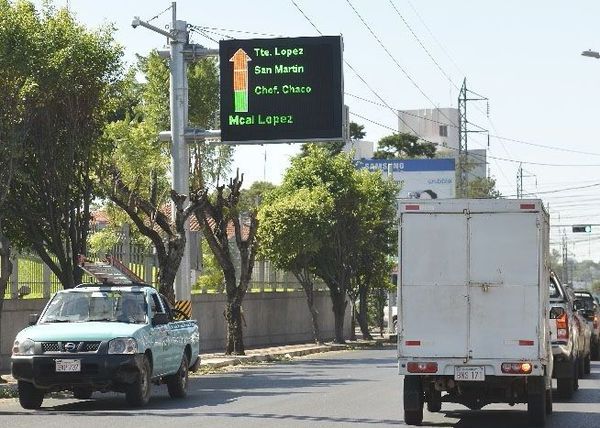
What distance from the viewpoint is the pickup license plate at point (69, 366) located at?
65.9ft

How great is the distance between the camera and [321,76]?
106 feet

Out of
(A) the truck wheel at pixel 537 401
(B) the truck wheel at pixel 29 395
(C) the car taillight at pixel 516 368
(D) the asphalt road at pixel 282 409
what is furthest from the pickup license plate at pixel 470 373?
(B) the truck wheel at pixel 29 395

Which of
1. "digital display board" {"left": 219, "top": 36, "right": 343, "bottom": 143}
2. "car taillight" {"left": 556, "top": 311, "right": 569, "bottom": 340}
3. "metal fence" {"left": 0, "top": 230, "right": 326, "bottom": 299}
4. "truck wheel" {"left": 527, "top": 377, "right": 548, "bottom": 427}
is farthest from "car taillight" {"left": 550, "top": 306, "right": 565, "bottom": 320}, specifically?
"metal fence" {"left": 0, "top": 230, "right": 326, "bottom": 299}

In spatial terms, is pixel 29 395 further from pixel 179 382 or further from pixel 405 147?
pixel 405 147

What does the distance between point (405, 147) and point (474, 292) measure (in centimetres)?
11134

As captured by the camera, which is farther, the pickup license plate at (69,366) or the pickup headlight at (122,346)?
the pickup headlight at (122,346)

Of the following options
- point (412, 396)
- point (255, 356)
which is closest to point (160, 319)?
point (412, 396)

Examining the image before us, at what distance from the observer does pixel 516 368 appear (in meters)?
17.5

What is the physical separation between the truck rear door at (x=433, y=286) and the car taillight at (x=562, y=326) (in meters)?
5.67

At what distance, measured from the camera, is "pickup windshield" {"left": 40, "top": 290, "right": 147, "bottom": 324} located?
21.4 metres

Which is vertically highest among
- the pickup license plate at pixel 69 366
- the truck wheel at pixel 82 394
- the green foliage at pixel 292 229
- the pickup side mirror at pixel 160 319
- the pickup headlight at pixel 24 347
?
the green foliage at pixel 292 229

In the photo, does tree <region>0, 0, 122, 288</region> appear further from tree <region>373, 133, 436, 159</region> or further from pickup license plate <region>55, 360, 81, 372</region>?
tree <region>373, 133, 436, 159</region>

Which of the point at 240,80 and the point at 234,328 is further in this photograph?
the point at 234,328

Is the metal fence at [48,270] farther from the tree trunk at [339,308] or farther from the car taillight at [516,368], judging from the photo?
the car taillight at [516,368]
